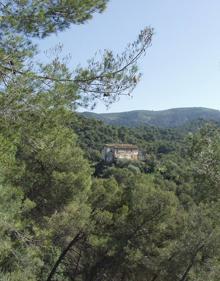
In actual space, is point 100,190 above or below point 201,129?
below

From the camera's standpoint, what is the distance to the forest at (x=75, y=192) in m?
6.96

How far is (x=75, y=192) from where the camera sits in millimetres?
16703

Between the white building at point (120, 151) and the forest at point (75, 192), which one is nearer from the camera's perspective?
the forest at point (75, 192)

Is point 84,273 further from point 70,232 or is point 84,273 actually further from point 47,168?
point 47,168

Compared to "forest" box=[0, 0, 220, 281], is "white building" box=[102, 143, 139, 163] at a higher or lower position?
lower

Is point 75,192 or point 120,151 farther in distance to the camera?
point 120,151

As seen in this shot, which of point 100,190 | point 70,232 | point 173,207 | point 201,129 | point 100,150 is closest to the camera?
point 201,129

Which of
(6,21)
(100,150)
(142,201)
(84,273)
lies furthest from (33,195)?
(100,150)

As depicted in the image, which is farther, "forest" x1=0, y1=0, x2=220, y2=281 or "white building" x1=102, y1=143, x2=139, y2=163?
"white building" x1=102, y1=143, x2=139, y2=163

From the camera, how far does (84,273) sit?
2298cm

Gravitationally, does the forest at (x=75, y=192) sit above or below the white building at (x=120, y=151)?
above

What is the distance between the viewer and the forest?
6965mm

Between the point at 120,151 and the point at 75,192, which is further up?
the point at 75,192

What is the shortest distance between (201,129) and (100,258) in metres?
13.3
